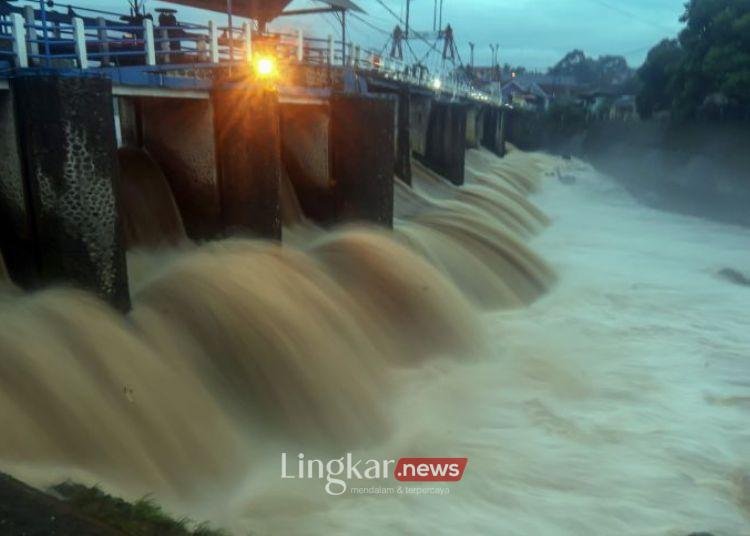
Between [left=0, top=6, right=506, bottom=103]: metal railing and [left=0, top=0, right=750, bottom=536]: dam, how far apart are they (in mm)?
88

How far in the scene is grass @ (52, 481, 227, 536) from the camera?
389 cm

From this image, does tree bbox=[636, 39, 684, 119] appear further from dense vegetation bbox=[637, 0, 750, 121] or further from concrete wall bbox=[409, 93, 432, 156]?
concrete wall bbox=[409, 93, 432, 156]

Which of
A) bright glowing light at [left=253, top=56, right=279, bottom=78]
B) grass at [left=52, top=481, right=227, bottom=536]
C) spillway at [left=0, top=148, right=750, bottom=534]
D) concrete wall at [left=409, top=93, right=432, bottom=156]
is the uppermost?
bright glowing light at [left=253, top=56, right=279, bottom=78]

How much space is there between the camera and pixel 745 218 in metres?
25.7

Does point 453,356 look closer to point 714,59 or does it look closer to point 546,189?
point 546,189

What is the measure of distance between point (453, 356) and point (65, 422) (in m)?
5.57

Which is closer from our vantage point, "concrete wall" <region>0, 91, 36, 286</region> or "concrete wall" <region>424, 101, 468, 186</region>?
"concrete wall" <region>0, 91, 36, 286</region>

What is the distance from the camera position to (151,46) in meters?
9.92

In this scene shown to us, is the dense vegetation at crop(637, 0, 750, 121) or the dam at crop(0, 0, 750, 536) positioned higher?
the dense vegetation at crop(637, 0, 750, 121)

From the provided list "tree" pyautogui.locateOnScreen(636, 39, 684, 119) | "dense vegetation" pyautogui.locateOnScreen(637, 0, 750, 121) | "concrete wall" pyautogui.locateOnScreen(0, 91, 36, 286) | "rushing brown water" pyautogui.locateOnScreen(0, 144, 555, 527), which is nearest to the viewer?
"rushing brown water" pyautogui.locateOnScreen(0, 144, 555, 527)

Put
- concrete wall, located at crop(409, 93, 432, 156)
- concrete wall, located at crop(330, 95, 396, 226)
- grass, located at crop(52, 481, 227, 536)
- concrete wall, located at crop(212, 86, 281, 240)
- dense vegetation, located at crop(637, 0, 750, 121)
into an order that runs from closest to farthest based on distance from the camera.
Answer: grass, located at crop(52, 481, 227, 536) → concrete wall, located at crop(212, 86, 281, 240) → concrete wall, located at crop(330, 95, 396, 226) → concrete wall, located at crop(409, 93, 432, 156) → dense vegetation, located at crop(637, 0, 750, 121)

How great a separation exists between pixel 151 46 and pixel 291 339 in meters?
4.68

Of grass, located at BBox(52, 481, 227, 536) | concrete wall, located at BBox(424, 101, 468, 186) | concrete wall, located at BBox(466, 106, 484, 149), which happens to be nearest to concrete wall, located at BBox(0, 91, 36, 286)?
grass, located at BBox(52, 481, 227, 536)

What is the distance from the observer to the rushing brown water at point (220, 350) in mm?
5973
